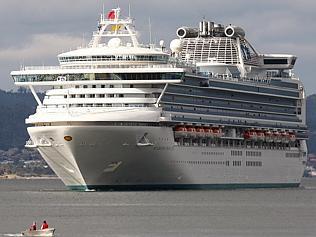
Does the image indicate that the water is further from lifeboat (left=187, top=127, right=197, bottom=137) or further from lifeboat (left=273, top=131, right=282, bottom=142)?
lifeboat (left=273, top=131, right=282, bottom=142)

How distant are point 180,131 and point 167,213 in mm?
22831

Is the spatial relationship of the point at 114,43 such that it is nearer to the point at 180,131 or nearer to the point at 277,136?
the point at 180,131

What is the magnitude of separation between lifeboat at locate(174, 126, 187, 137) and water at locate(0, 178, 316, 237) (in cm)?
548

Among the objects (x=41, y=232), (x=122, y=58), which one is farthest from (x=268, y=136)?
(x=41, y=232)

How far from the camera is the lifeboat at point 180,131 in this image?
474 feet

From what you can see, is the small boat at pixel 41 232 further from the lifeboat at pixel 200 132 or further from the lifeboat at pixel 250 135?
the lifeboat at pixel 250 135

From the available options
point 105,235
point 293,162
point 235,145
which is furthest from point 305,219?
point 293,162

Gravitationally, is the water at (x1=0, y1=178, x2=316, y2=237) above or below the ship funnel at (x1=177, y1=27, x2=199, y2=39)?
below

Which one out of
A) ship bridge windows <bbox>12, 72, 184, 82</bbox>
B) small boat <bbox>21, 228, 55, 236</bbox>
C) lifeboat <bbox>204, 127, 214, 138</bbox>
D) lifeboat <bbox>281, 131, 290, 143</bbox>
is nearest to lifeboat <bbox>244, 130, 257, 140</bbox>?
lifeboat <bbox>281, 131, 290, 143</bbox>

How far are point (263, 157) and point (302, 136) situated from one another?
12724 mm

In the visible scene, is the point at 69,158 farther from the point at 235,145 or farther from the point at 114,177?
the point at 235,145

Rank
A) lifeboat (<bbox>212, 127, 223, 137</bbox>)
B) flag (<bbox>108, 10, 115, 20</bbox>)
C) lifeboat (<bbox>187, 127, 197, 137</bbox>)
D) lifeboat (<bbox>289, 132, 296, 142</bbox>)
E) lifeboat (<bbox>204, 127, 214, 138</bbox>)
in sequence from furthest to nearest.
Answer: lifeboat (<bbox>289, 132, 296, 142</bbox>) → lifeboat (<bbox>212, 127, 223, 137</bbox>) → lifeboat (<bbox>204, 127, 214, 138</bbox>) → flag (<bbox>108, 10, 115, 20</bbox>) → lifeboat (<bbox>187, 127, 197, 137</bbox>)

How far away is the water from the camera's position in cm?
10681

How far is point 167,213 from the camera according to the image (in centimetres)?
12300
